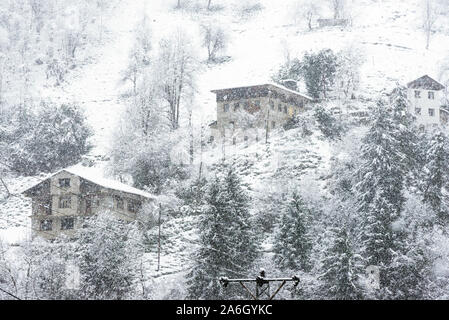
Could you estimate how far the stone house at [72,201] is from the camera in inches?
2469

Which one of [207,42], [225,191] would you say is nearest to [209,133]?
[225,191]

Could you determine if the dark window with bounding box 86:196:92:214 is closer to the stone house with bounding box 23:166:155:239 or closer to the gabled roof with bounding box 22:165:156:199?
the stone house with bounding box 23:166:155:239

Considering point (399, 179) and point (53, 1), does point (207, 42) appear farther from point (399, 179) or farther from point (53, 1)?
point (399, 179)

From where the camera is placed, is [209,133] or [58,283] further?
[209,133]

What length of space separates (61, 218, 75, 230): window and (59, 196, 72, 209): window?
1377 mm

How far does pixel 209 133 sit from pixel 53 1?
91.3 m

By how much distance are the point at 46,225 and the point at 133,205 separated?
9217 millimetres

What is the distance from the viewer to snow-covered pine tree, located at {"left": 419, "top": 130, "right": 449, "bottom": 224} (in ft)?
178

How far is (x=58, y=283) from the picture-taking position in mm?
47969

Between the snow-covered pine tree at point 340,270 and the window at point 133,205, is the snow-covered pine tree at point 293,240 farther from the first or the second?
the window at point 133,205

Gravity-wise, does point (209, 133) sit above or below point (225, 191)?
above

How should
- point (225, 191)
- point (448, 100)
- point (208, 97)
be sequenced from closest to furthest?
point (225, 191) < point (448, 100) < point (208, 97)

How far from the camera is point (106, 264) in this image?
48812 mm

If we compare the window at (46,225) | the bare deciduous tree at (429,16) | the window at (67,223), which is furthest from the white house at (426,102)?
the window at (46,225)
